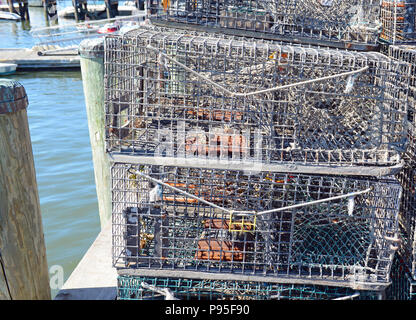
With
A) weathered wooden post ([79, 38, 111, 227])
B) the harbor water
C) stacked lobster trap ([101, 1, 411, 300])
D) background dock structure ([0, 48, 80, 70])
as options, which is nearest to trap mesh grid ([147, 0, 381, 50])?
weathered wooden post ([79, 38, 111, 227])

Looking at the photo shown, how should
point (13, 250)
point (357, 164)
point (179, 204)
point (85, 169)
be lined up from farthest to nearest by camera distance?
point (85, 169)
point (179, 204)
point (357, 164)
point (13, 250)

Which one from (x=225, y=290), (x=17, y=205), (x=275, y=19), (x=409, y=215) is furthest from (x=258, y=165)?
→ (x=275, y=19)

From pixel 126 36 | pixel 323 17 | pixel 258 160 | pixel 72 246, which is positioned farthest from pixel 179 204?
pixel 72 246

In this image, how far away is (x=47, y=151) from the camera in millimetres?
8867

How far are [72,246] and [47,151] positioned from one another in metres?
3.62

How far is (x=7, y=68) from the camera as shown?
13.8m

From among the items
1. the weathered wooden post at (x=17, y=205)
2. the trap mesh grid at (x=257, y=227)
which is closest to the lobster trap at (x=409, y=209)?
the trap mesh grid at (x=257, y=227)

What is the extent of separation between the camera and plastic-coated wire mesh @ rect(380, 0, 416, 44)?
379 centimetres

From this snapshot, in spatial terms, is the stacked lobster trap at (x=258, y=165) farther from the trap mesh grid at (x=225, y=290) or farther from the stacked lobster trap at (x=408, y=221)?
the stacked lobster trap at (x=408, y=221)

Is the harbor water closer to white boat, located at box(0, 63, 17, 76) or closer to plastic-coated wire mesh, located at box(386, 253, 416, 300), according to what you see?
white boat, located at box(0, 63, 17, 76)

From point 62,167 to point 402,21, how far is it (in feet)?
19.9

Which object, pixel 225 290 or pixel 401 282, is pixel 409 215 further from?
pixel 225 290

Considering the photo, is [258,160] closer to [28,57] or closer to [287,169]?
[287,169]

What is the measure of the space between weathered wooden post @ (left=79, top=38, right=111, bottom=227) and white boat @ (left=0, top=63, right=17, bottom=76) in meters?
10.7
